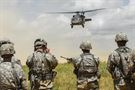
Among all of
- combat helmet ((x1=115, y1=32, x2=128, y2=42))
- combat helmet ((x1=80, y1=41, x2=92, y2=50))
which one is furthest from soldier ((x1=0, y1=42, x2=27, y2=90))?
combat helmet ((x1=80, y1=41, x2=92, y2=50))

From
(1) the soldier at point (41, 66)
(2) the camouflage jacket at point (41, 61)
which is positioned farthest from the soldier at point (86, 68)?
(1) the soldier at point (41, 66)

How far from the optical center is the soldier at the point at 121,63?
1638 cm

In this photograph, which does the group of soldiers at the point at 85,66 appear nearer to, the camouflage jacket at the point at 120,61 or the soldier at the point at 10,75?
the camouflage jacket at the point at 120,61

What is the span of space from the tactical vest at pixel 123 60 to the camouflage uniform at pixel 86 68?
156cm

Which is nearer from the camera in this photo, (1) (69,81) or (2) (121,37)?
(2) (121,37)

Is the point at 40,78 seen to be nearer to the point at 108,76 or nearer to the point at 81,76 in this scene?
the point at 81,76

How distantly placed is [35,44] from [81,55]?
4.99 ft

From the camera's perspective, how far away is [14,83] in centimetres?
1323

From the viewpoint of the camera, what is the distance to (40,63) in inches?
715

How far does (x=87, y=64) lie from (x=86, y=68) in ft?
0.43

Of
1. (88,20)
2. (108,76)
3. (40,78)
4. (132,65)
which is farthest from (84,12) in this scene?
(132,65)

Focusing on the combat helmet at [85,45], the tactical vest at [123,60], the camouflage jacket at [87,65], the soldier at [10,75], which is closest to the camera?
the soldier at [10,75]

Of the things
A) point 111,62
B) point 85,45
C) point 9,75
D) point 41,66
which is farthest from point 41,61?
point 9,75

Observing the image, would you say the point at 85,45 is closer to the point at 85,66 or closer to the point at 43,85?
the point at 85,66
